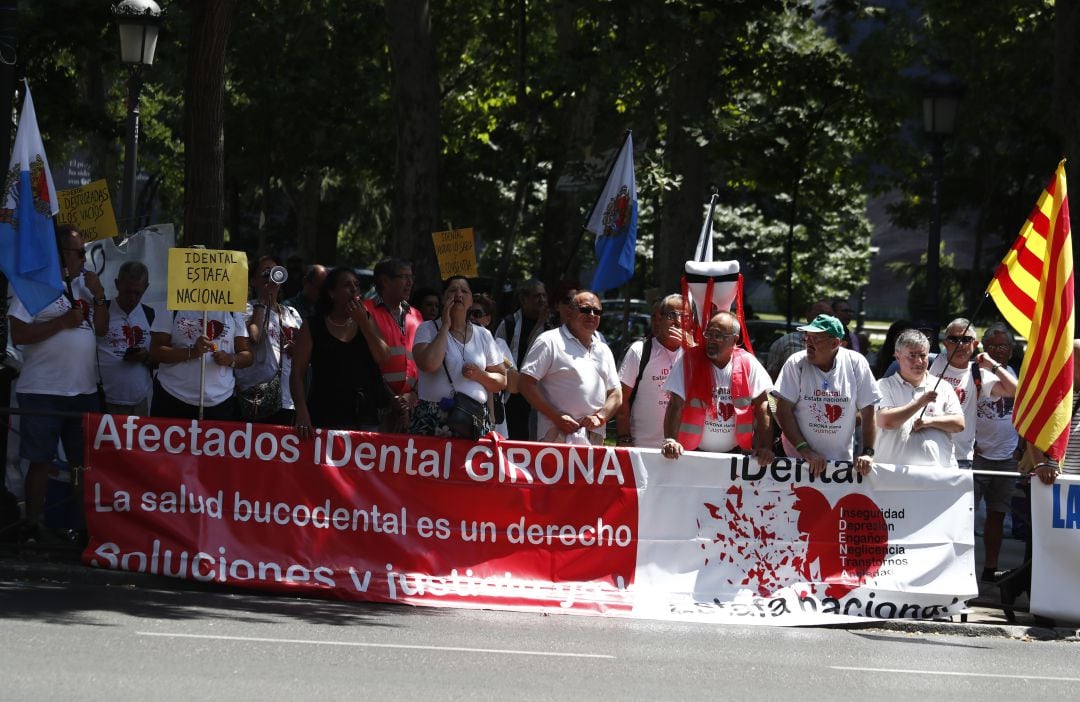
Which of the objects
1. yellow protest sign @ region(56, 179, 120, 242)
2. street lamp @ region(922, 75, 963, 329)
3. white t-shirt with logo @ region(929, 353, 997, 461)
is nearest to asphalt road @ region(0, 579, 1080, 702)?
white t-shirt with logo @ region(929, 353, 997, 461)

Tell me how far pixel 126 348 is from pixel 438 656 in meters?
4.25

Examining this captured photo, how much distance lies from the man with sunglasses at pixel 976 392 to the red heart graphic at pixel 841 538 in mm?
1495

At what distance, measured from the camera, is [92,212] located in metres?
12.4

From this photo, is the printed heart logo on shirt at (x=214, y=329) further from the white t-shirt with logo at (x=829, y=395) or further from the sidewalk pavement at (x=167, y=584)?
the white t-shirt with logo at (x=829, y=395)

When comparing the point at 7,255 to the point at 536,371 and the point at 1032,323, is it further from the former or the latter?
the point at 1032,323

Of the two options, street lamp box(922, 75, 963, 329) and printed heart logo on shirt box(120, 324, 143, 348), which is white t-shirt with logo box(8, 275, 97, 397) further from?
street lamp box(922, 75, 963, 329)

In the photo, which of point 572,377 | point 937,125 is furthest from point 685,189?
point 572,377

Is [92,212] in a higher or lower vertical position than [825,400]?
higher

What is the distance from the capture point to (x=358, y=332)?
32.5 feet

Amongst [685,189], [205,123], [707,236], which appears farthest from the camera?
[685,189]

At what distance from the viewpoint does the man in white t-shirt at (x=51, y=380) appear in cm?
991

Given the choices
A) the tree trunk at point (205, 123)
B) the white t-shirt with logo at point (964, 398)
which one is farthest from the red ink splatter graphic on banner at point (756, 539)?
the tree trunk at point (205, 123)

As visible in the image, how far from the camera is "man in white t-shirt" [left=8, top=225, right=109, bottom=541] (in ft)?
32.5

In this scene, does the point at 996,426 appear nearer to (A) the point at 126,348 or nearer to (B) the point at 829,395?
(B) the point at 829,395
